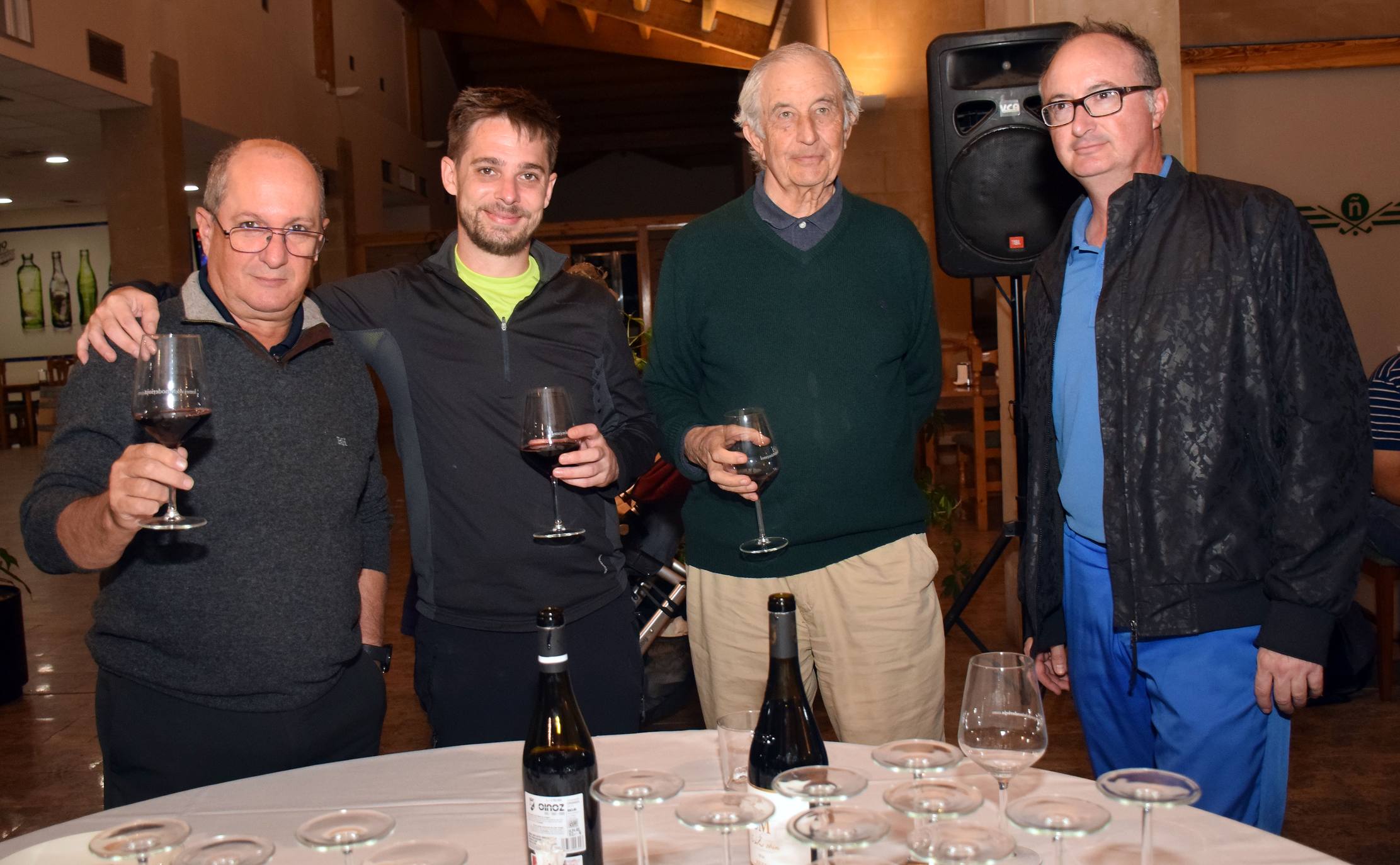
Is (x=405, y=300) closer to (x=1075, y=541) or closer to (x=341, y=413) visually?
(x=341, y=413)

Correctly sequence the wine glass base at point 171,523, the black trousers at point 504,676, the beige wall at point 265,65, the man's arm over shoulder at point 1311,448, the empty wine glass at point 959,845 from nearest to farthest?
1. the empty wine glass at point 959,845
2. the wine glass base at point 171,523
3. the man's arm over shoulder at point 1311,448
4. the black trousers at point 504,676
5. the beige wall at point 265,65

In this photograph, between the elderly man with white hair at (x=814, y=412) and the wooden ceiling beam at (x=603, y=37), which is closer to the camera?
the elderly man with white hair at (x=814, y=412)

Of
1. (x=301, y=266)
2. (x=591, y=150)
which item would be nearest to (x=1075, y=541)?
(x=301, y=266)

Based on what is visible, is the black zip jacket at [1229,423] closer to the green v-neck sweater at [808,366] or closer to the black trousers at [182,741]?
the green v-neck sweater at [808,366]

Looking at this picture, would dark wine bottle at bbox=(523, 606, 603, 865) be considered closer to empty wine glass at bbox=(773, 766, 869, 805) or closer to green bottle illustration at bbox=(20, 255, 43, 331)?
empty wine glass at bbox=(773, 766, 869, 805)

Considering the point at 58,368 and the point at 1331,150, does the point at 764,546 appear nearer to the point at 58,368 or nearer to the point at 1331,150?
the point at 1331,150

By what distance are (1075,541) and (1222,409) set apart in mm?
342

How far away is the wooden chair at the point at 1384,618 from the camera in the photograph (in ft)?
12.4

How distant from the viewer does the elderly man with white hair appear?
6.81 feet

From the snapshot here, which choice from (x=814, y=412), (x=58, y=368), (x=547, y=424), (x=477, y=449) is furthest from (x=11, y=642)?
(x=58, y=368)

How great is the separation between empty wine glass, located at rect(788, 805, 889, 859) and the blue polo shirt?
106 cm

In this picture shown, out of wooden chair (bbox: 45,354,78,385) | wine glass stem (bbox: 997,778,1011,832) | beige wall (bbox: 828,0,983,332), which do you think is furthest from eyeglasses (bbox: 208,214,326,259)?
wooden chair (bbox: 45,354,78,385)

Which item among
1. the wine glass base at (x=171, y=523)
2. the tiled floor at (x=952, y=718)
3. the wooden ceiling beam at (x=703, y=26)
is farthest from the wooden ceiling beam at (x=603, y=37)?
the wine glass base at (x=171, y=523)

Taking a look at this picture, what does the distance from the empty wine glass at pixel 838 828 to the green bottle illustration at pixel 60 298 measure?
17979 millimetres
